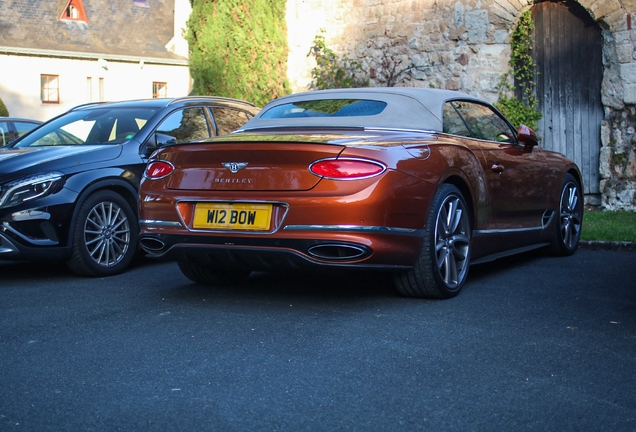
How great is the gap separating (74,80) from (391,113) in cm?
3228

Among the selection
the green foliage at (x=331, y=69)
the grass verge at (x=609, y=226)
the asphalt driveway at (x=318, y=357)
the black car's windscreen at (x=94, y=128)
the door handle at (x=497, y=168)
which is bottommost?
the asphalt driveway at (x=318, y=357)

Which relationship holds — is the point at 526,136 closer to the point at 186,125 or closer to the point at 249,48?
the point at 186,125

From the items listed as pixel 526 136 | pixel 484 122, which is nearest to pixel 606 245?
pixel 526 136

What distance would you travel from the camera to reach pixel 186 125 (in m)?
7.53

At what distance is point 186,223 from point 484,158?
2.22 metres

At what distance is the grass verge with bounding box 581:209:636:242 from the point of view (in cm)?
827

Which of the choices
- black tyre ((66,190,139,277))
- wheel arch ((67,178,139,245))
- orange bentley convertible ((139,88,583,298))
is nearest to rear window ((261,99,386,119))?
orange bentley convertible ((139,88,583,298))

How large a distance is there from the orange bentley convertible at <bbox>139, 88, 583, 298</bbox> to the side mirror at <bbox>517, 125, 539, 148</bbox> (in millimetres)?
390

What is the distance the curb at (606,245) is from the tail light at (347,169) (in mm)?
4124

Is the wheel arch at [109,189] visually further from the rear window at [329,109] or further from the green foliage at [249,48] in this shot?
the green foliage at [249,48]

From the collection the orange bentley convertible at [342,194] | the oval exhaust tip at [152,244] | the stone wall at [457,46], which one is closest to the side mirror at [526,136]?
the orange bentley convertible at [342,194]

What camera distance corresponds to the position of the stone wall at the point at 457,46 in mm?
11438

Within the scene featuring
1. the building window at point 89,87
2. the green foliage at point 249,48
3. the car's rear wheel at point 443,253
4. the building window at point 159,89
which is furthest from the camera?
the building window at point 159,89

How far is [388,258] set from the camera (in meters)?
4.74
